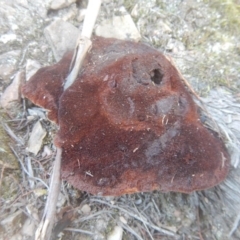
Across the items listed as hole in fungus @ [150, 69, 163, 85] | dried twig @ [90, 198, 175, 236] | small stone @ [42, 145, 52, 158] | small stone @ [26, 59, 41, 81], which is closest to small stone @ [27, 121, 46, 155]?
small stone @ [42, 145, 52, 158]

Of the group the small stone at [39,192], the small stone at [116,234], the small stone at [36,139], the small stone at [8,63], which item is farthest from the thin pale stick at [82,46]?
the small stone at [116,234]

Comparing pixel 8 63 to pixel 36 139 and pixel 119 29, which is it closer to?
pixel 36 139

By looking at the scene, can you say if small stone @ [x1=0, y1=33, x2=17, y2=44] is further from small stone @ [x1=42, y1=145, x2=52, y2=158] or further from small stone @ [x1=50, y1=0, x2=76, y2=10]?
small stone @ [x1=42, y1=145, x2=52, y2=158]

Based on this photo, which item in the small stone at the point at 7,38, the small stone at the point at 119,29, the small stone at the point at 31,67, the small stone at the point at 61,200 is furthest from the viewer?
the small stone at the point at 119,29

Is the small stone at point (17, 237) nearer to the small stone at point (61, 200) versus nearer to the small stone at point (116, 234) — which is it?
the small stone at point (61, 200)

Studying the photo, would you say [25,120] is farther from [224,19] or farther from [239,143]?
[224,19]

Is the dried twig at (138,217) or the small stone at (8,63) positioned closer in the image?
the dried twig at (138,217)

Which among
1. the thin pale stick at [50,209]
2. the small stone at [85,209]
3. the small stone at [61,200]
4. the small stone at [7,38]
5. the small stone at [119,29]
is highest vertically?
the small stone at [119,29]

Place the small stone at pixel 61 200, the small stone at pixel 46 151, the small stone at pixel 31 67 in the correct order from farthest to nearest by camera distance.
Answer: the small stone at pixel 31 67 → the small stone at pixel 46 151 → the small stone at pixel 61 200
